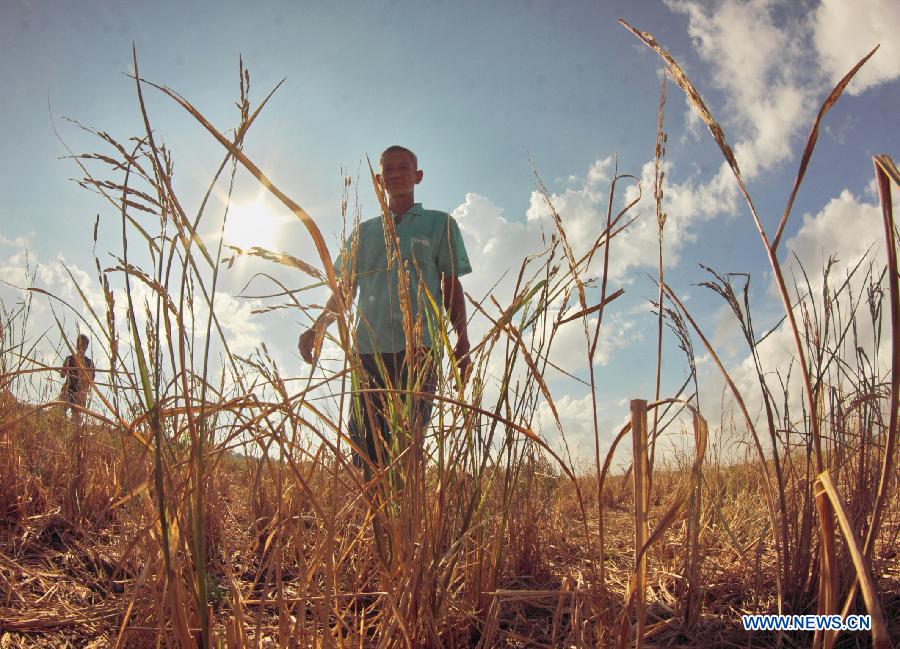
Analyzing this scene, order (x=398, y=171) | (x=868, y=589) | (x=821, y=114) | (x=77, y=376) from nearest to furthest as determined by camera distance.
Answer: (x=868, y=589)
(x=821, y=114)
(x=77, y=376)
(x=398, y=171)

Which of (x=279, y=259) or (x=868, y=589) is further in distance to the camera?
(x=279, y=259)

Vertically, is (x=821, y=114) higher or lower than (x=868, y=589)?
higher

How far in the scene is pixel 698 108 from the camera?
622 mm

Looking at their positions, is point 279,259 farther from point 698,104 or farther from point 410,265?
point 410,265

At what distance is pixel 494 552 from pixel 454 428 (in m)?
0.37

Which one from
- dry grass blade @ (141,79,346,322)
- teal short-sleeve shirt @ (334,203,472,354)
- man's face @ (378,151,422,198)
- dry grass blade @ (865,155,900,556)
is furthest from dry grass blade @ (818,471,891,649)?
man's face @ (378,151,422,198)

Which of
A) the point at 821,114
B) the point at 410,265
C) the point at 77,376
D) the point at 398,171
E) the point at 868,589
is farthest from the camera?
the point at 398,171

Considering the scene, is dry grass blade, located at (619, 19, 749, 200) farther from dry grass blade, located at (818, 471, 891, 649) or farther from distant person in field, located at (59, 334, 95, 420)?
distant person in field, located at (59, 334, 95, 420)

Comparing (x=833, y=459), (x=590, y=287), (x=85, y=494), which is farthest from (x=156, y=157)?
(x=85, y=494)

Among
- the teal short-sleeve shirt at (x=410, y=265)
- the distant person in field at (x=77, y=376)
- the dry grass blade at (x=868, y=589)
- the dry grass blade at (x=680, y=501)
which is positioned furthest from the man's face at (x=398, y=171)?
the dry grass blade at (x=868, y=589)

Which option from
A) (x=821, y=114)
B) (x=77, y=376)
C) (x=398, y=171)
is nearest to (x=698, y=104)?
(x=821, y=114)

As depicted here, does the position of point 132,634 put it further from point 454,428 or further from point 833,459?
point 833,459

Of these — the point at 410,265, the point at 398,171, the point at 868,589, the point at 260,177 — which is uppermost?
the point at 398,171

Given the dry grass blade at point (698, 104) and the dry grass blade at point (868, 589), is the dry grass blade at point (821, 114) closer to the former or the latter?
the dry grass blade at point (698, 104)
